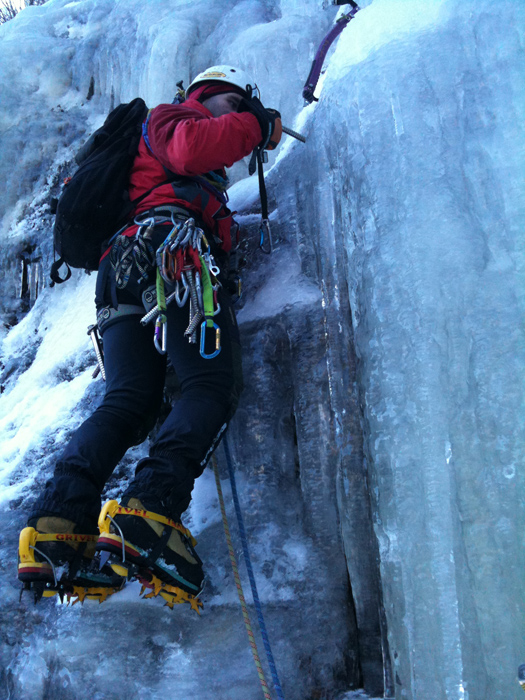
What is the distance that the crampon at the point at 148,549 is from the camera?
5.17 feet

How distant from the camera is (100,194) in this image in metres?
2.17

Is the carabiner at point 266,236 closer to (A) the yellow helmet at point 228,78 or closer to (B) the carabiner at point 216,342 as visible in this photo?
(A) the yellow helmet at point 228,78

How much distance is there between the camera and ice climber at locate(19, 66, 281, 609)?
1.67 metres

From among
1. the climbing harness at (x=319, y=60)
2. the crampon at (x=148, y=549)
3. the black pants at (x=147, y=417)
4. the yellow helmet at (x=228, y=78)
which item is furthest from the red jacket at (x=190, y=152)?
the crampon at (x=148, y=549)

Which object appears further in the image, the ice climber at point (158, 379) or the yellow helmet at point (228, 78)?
the yellow helmet at point (228, 78)

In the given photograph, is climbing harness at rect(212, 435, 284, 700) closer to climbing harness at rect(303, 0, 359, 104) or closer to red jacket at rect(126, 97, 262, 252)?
red jacket at rect(126, 97, 262, 252)

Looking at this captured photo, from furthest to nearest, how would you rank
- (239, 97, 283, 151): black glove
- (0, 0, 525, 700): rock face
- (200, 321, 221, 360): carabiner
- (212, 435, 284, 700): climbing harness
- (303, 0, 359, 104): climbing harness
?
(303, 0, 359, 104): climbing harness → (239, 97, 283, 151): black glove → (200, 321, 221, 360): carabiner → (212, 435, 284, 700): climbing harness → (0, 0, 525, 700): rock face

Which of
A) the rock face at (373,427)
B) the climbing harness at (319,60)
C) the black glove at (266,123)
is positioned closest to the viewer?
the rock face at (373,427)

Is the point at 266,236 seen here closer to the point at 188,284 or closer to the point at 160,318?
the point at 188,284

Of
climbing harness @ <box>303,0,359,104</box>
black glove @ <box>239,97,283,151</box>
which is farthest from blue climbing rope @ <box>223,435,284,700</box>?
climbing harness @ <box>303,0,359,104</box>

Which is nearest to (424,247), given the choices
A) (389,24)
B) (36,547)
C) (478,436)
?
(478,436)

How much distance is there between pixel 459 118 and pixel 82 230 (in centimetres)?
125

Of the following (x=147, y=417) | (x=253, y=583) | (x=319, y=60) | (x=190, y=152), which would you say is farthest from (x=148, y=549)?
(x=319, y=60)

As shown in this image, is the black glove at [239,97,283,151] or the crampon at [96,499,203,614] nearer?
the crampon at [96,499,203,614]
